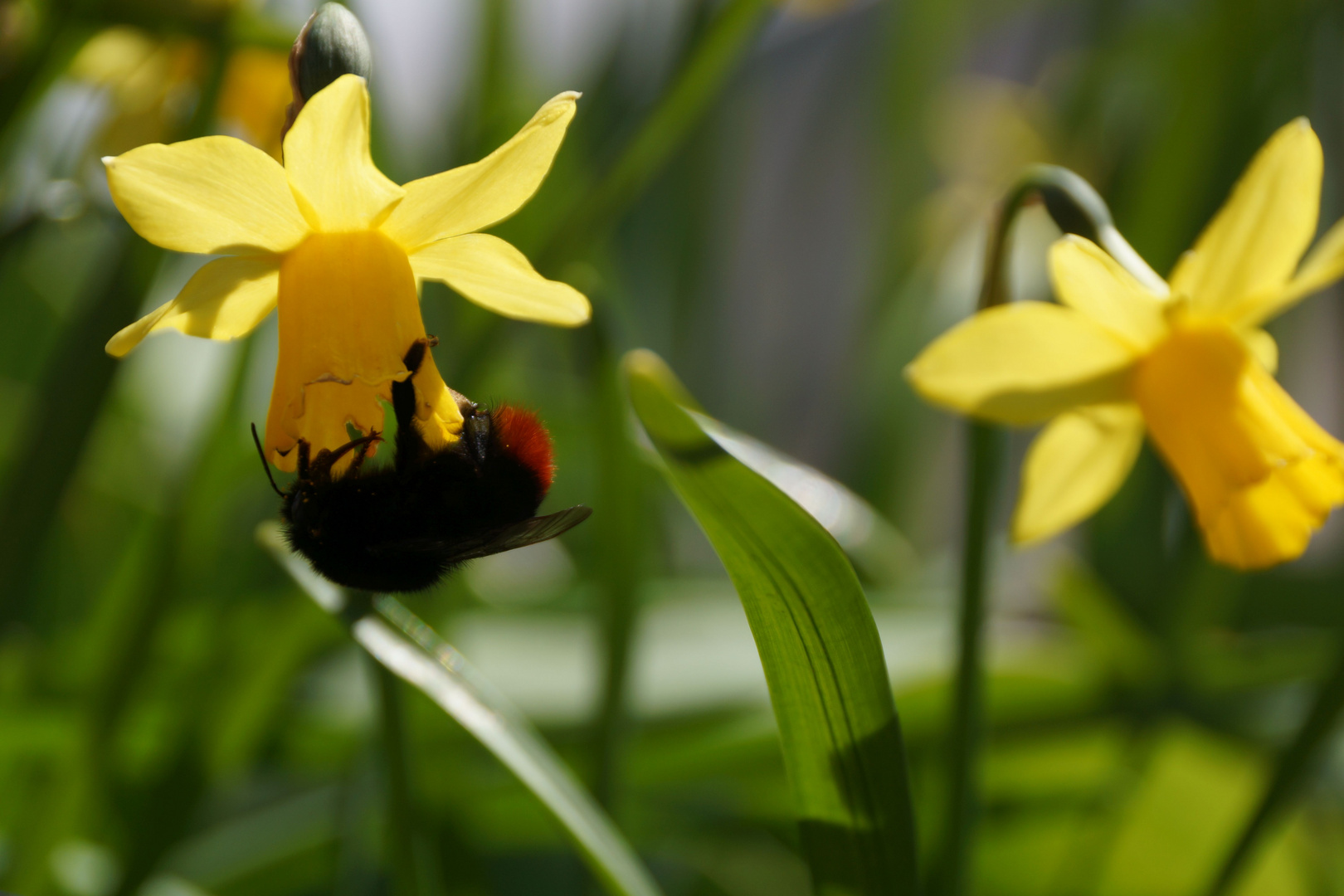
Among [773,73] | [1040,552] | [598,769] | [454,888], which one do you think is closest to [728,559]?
[598,769]

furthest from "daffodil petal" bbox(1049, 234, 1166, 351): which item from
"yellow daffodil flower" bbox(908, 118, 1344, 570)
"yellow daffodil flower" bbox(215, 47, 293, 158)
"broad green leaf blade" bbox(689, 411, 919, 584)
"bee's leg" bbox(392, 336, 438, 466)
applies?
"yellow daffodil flower" bbox(215, 47, 293, 158)

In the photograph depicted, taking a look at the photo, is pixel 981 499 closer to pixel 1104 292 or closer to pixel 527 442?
pixel 1104 292

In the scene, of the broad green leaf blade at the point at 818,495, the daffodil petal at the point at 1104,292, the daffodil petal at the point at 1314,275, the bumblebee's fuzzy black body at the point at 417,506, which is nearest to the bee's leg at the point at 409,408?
the bumblebee's fuzzy black body at the point at 417,506

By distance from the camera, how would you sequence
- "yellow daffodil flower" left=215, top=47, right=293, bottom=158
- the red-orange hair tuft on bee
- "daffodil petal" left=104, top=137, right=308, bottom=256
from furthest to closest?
"yellow daffodil flower" left=215, top=47, right=293, bottom=158 → the red-orange hair tuft on bee → "daffodil petal" left=104, top=137, right=308, bottom=256

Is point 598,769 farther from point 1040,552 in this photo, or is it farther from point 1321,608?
point 1040,552

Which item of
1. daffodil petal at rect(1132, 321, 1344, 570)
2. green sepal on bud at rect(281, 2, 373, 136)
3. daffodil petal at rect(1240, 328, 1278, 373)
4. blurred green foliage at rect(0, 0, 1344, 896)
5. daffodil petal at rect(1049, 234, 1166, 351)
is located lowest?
blurred green foliage at rect(0, 0, 1344, 896)

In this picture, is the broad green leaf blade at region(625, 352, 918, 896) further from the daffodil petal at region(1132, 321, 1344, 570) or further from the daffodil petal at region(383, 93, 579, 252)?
the daffodil petal at region(1132, 321, 1344, 570)
